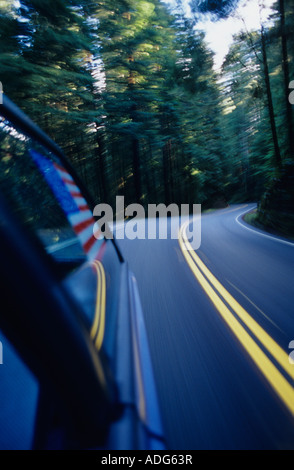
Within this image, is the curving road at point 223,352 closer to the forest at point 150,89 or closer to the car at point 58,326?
the car at point 58,326

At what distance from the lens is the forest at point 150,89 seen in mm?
8508

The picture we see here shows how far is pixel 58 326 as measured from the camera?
2.37ft

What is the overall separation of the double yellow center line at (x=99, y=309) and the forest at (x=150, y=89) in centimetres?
845

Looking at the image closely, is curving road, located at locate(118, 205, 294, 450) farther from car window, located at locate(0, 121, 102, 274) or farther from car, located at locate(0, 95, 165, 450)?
car window, located at locate(0, 121, 102, 274)

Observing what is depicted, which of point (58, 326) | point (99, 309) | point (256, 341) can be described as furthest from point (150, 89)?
point (58, 326)

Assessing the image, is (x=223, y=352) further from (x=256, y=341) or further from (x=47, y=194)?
(x=47, y=194)

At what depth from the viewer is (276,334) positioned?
3.10 m

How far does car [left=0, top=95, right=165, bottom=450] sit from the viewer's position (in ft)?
2.26

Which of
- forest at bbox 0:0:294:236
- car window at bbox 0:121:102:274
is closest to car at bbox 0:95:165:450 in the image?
car window at bbox 0:121:102:274

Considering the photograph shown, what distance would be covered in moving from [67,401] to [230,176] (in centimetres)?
5349

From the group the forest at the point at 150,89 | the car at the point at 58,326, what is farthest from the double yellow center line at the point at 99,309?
the forest at the point at 150,89

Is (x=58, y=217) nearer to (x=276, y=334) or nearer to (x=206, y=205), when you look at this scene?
(x=276, y=334)

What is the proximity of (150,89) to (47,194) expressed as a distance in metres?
23.8
